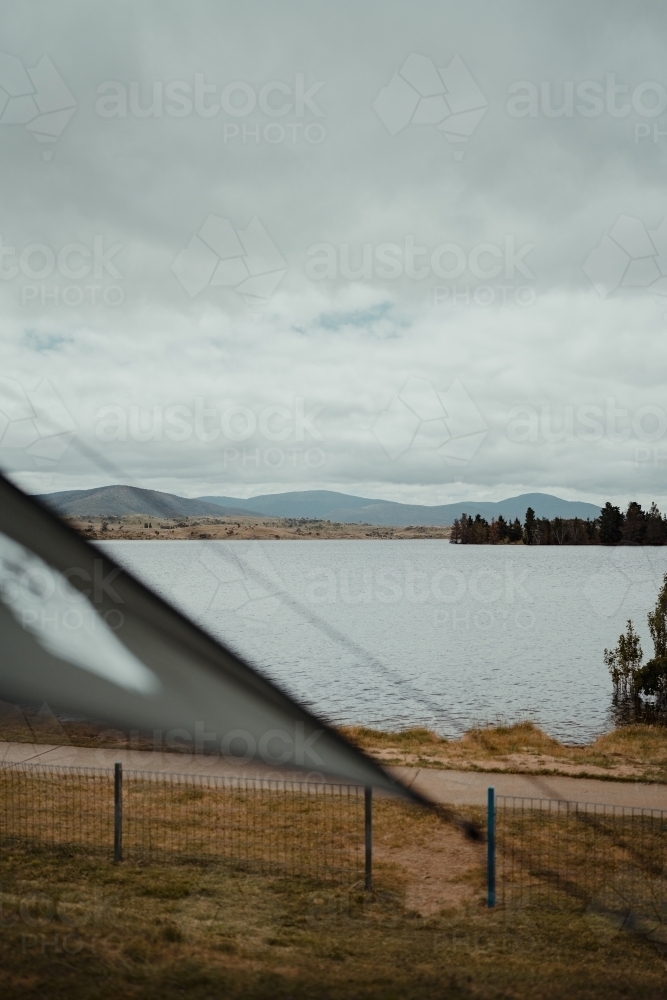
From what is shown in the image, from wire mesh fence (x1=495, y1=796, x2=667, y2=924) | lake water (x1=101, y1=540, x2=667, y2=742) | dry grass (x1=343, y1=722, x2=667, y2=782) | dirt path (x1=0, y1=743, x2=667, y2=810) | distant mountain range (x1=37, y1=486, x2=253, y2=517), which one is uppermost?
distant mountain range (x1=37, y1=486, x2=253, y2=517)

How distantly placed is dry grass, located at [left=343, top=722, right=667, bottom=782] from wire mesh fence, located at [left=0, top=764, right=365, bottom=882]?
2262mm

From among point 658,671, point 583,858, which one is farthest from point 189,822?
point 658,671

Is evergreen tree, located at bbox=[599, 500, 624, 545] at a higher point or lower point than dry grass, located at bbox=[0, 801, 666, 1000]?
higher

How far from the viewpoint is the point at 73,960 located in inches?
160

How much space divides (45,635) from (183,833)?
6895 millimetres

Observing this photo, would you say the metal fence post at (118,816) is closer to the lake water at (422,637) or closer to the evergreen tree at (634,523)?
the lake water at (422,637)

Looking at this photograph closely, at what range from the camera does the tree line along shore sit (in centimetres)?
7062

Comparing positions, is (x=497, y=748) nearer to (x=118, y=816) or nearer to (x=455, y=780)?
(x=455, y=780)

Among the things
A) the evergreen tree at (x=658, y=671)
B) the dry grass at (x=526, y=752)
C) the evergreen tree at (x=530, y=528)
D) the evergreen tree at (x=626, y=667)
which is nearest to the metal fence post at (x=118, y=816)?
the dry grass at (x=526, y=752)

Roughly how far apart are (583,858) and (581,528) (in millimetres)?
100257

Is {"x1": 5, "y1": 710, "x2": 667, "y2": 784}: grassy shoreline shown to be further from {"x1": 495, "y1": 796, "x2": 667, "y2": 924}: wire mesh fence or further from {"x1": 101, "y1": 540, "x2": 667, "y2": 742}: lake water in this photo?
{"x1": 101, "y1": 540, "x2": 667, "y2": 742}: lake water

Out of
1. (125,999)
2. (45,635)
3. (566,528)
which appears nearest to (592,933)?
(125,999)

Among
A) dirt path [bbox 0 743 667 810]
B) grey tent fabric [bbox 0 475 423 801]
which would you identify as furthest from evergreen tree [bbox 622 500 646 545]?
grey tent fabric [bbox 0 475 423 801]

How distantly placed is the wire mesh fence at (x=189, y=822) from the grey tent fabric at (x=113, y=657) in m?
4.22
